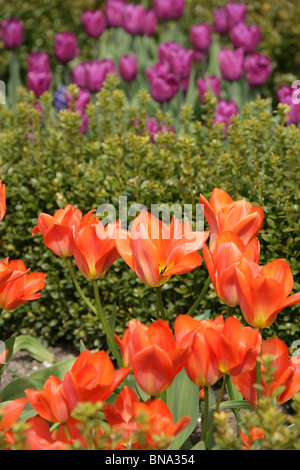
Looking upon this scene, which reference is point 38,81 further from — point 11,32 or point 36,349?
point 36,349

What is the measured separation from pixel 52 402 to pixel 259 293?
0.51 m

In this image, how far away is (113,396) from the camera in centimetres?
214

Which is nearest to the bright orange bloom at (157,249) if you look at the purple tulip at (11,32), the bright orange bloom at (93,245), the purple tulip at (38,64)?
the bright orange bloom at (93,245)

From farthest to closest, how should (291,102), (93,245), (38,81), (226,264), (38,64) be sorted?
(38,64), (38,81), (291,102), (93,245), (226,264)

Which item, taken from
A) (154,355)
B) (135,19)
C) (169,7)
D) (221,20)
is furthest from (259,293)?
(169,7)

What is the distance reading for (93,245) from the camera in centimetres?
177

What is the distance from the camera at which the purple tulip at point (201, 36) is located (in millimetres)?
5578

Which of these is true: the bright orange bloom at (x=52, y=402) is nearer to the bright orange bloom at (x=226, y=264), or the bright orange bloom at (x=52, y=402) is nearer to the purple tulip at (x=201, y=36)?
the bright orange bloom at (x=226, y=264)

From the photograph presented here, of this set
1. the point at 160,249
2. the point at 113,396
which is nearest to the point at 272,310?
the point at 160,249

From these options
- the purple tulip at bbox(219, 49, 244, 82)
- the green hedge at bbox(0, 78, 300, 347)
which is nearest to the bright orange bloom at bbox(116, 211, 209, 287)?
the green hedge at bbox(0, 78, 300, 347)

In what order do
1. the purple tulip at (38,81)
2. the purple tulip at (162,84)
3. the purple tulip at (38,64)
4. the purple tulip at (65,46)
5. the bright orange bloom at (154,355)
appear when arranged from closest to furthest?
1. the bright orange bloom at (154,355)
2. the purple tulip at (162,84)
3. the purple tulip at (38,81)
4. the purple tulip at (38,64)
5. the purple tulip at (65,46)

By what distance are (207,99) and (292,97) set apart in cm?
63

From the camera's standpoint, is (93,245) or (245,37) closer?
(93,245)

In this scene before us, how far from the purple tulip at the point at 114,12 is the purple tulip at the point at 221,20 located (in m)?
0.87
